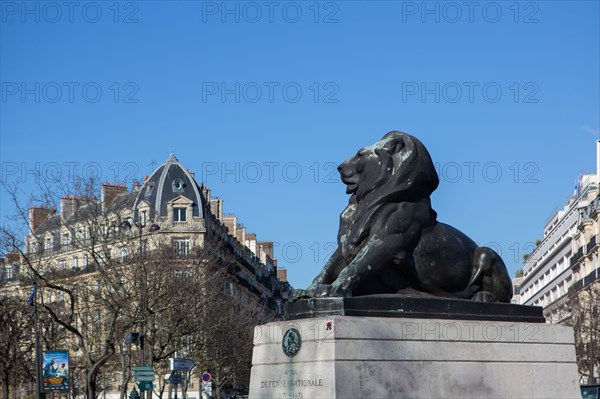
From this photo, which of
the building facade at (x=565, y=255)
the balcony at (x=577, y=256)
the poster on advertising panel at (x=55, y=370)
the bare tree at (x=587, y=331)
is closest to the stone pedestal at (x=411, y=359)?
the poster on advertising panel at (x=55, y=370)

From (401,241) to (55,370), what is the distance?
2858cm

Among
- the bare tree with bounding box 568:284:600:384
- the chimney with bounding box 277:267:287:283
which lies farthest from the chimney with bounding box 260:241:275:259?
the bare tree with bounding box 568:284:600:384

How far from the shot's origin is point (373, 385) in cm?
1472

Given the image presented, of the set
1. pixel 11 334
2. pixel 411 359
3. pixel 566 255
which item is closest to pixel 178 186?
pixel 11 334

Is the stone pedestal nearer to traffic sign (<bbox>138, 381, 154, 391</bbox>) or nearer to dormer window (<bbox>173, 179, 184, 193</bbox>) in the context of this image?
traffic sign (<bbox>138, 381, 154, 391</bbox>)

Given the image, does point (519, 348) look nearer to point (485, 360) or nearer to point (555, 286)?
point (485, 360)

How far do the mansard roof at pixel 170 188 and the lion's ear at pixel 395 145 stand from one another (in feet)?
244

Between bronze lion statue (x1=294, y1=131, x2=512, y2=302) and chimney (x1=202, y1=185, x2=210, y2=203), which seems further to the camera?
chimney (x1=202, y1=185, x2=210, y2=203)

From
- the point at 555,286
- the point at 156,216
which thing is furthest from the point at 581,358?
the point at 555,286

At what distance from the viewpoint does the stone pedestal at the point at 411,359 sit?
579 inches

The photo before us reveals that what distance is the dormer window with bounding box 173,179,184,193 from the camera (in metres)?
91.8

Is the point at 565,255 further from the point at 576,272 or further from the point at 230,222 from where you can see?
the point at 230,222

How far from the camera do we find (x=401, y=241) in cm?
1611

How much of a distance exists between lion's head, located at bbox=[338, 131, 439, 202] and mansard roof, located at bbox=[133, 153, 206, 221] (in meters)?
74.1
